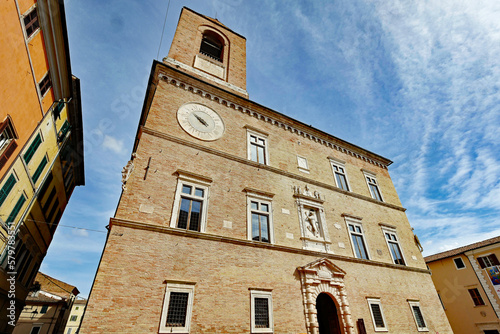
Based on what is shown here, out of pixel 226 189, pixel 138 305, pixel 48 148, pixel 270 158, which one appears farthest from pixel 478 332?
pixel 48 148

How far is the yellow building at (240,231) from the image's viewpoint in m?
8.20

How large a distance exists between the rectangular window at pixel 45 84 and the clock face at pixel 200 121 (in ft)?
20.2

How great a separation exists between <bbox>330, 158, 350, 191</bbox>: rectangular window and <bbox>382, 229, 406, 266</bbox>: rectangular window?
3684 millimetres

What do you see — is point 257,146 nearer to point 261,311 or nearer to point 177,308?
point 261,311

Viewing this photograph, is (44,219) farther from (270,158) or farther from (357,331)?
(357,331)

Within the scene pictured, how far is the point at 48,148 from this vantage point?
13859mm

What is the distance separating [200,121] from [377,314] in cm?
1304

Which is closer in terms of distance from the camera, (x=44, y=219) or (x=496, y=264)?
(x=44, y=219)

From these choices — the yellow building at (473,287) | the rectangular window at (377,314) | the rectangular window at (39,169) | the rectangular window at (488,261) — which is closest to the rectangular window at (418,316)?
the rectangular window at (377,314)

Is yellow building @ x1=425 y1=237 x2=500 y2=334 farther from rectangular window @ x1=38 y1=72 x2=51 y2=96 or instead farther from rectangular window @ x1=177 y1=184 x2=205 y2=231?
rectangular window @ x1=38 y1=72 x2=51 y2=96

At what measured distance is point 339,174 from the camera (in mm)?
→ 16844

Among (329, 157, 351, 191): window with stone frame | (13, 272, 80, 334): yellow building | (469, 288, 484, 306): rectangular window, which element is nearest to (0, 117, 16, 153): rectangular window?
(329, 157, 351, 191): window with stone frame

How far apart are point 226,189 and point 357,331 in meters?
8.57

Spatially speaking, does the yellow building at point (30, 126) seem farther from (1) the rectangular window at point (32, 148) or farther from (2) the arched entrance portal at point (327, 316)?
(2) the arched entrance portal at point (327, 316)
